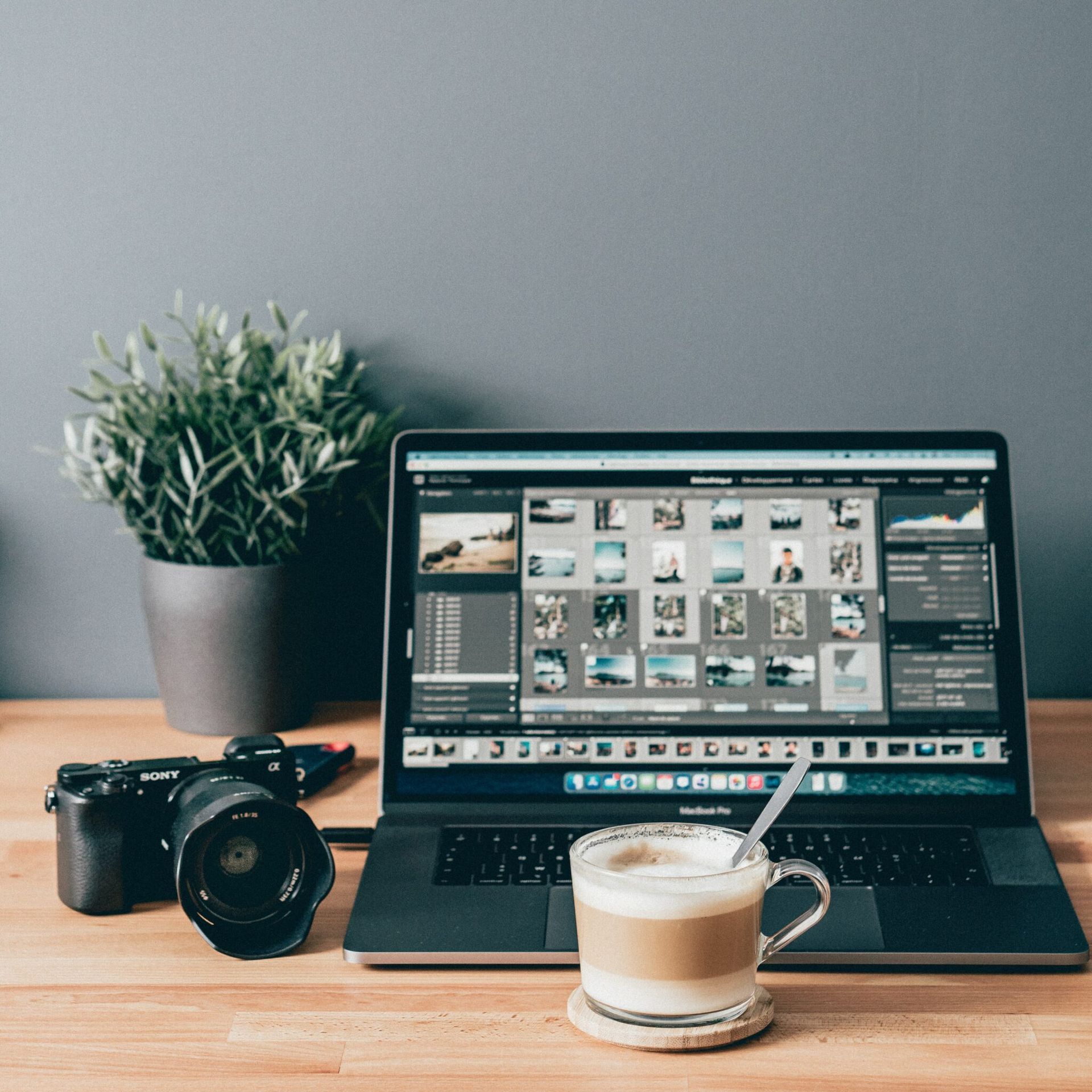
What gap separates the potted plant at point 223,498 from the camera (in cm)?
98

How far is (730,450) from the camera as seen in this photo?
89cm

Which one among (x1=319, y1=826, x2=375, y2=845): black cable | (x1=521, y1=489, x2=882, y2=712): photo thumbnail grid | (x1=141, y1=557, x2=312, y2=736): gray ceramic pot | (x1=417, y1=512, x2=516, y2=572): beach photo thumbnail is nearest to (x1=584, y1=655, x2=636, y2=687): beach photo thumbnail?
(x1=521, y1=489, x2=882, y2=712): photo thumbnail grid

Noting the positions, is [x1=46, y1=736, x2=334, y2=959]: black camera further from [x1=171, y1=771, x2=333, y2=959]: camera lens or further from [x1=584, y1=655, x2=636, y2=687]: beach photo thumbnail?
[x1=584, y1=655, x2=636, y2=687]: beach photo thumbnail

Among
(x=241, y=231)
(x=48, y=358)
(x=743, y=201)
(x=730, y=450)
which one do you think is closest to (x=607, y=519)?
(x=730, y=450)

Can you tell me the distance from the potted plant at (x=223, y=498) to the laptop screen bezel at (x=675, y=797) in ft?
0.52

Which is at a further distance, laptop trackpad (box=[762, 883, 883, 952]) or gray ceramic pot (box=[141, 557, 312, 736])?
gray ceramic pot (box=[141, 557, 312, 736])

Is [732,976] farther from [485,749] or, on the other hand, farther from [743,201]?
[743,201]

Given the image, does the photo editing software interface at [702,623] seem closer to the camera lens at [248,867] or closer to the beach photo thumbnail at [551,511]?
the beach photo thumbnail at [551,511]

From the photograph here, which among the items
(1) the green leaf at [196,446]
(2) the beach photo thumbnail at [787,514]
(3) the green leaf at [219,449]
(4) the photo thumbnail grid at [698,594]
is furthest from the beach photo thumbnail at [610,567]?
(1) the green leaf at [196,446]

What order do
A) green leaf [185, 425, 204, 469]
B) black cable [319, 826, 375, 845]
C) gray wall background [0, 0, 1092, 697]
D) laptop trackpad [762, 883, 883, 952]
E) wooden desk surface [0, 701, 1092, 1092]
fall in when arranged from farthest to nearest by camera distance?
gray wall background [0, 0, 1092, 697] < green leaf [185, 425, 204, 469] < black cable [319, 826, 375, 845] < laptop trackpad [762, 883, 883, 952] < wooden desk surface [0, 701, 1092, 1092]

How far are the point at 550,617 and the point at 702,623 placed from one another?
123 mm

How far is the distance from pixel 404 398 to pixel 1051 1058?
0.83 m

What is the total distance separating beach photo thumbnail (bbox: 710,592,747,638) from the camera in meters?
0.88

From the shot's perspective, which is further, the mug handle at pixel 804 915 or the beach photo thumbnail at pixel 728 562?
the beach photo thumbnail at pixel 728 562
